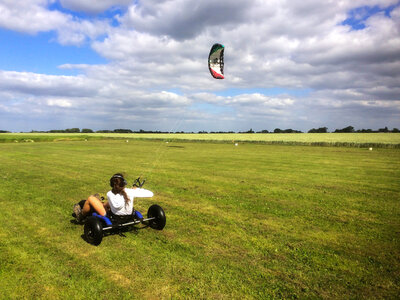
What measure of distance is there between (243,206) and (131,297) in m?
5.86

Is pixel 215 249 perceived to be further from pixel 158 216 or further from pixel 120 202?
pixel 120 202

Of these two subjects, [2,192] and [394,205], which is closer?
[394,205]

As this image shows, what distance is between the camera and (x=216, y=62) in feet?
37.1

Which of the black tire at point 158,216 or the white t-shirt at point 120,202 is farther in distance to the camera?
the black tire at point 158,216

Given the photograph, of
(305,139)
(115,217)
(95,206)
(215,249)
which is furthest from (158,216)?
(305,139)

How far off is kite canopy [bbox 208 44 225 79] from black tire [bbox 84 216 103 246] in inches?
316

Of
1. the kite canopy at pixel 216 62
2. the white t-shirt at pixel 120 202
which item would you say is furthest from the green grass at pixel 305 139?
the white t-shirt at pixel 120 202

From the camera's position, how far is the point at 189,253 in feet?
18.1

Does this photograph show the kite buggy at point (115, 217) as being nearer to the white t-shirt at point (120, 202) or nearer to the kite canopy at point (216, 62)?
the white t-shirt at point (120, 202)

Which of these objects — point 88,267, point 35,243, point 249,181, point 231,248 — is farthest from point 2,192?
point 249,181

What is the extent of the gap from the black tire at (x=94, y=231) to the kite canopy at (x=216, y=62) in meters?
8.04

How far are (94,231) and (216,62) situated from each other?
882 centimetres

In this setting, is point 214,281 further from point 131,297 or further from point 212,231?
point 212,231

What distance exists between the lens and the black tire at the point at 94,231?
18.5 ft
